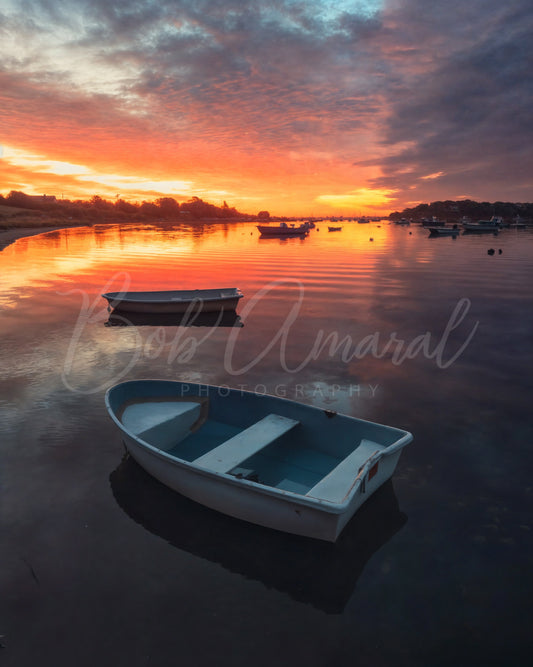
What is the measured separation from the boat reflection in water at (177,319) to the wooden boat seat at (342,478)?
14.9 meters

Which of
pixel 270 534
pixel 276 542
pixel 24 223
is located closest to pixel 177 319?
pixel 270 534

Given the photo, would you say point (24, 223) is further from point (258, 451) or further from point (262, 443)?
point (258, 451)

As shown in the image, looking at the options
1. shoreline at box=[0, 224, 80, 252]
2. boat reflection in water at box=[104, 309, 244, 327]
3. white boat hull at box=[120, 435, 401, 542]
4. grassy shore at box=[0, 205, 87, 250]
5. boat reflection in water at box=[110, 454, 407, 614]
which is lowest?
boat reflection in water at box=[110, 454, 407, 614]

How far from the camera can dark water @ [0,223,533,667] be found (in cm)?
561

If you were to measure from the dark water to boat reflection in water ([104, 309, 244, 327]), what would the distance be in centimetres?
356

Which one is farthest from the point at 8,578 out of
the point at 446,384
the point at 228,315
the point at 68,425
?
the point at 228,315

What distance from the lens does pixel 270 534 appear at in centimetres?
731

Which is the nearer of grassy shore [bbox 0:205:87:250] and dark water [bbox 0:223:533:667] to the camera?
dark water [bbox 0:223:533:667]

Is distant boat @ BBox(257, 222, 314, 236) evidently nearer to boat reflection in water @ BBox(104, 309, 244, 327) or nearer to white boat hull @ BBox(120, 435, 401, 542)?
boat reflection in water @ BBox(104, 309, 244, 327)

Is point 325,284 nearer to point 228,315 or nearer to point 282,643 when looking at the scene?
point 228,315

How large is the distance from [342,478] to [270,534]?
161 centimetres

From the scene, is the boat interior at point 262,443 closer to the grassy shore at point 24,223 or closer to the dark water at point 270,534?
the dark water at point 270,534

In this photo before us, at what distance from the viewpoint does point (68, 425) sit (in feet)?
36.7

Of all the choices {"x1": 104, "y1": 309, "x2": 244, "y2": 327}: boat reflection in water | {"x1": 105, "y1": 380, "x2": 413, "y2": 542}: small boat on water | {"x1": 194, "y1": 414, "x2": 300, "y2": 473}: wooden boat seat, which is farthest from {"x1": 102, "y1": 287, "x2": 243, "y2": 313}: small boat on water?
{"x1": 194, "y1": 414, "x2": 300, "y2": 473}: wooden boat seat
